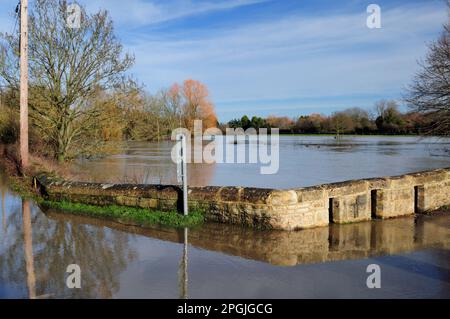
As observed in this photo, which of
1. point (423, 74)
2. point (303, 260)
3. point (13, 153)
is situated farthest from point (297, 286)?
point (423, 74)

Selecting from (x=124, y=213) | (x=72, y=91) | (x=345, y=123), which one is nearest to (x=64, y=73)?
(x=72, y=91)

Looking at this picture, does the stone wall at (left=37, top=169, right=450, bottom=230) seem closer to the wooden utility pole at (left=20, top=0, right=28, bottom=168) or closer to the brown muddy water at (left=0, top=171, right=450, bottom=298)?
the brown muddy water at (left=0, top=171, right=450, bottom=298)

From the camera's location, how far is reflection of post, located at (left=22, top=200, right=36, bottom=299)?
5.09 m

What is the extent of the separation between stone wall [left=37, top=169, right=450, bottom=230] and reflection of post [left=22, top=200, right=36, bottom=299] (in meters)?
1.29

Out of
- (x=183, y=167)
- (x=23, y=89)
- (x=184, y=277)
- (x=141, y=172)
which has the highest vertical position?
(x=23, y=89)

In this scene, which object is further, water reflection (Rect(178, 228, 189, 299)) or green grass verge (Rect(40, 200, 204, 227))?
green grass verge (Rect(40, 200, 204, 227))

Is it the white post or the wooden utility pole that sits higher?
the wooden utility pole

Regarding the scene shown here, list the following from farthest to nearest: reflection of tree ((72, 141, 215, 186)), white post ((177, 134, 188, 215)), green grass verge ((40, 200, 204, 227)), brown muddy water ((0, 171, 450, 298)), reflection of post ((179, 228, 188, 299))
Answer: reflection of tree ((72, 141, 215, 186))
green grass verge ((40, 200, 204, 227))
white post ((177, 134, 188, 215))
brown muddy water ((0, 171, 450, 298))
reflection of post ((179, 228, 188, 299))

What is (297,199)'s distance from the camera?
798cm

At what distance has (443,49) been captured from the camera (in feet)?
83.6

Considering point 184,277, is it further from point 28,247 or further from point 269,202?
point 28,247

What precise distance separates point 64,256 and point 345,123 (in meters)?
95.1

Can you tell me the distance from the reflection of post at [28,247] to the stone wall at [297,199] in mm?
1286

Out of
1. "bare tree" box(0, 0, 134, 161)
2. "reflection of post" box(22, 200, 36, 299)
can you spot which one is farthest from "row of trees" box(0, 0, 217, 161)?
"reflection of post" box(22, 200, 36, 299)
